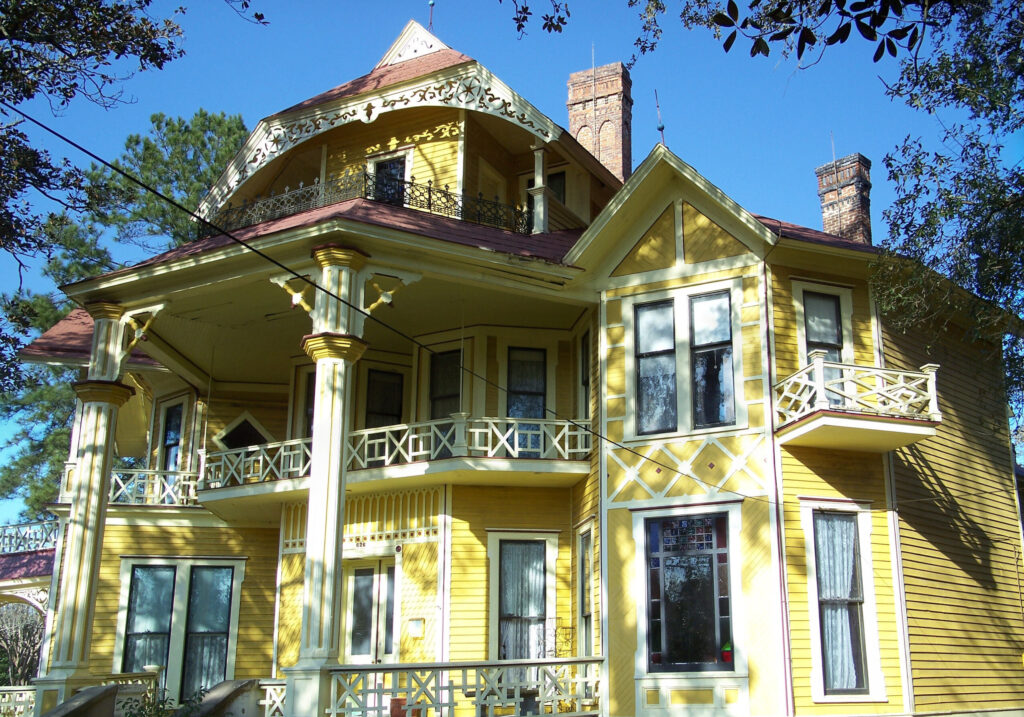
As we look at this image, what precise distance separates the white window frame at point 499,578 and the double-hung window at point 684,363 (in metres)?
2.84

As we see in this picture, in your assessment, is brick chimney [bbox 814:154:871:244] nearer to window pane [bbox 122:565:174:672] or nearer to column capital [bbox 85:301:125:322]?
column capital [bbox 85:301:125:322]

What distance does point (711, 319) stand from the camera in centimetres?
1562

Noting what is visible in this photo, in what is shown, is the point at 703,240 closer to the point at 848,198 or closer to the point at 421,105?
the point at 421,105

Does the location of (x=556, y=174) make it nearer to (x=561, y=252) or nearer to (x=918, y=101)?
(x=561, y=252)

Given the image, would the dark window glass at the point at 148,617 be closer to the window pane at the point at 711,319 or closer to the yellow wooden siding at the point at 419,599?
the yellow wooden siding at the point at 419,599

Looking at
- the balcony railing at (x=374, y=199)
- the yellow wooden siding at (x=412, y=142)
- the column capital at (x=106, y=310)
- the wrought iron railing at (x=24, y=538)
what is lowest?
the wrought iron railing at (x=24, y=538)

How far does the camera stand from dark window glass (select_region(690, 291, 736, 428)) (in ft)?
49.8

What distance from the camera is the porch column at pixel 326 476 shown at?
508 inches

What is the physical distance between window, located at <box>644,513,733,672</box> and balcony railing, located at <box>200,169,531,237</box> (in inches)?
264

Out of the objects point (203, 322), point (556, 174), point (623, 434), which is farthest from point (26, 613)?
point (623, 434)

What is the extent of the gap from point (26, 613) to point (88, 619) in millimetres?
37281

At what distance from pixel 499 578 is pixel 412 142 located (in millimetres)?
8663

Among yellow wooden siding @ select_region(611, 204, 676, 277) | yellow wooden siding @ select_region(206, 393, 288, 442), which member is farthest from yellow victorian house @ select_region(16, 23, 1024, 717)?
yellow wooden siding @ select_region(206, 393, 288, 442)

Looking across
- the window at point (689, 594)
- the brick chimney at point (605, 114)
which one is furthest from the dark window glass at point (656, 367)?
the brick chimney at point (605, 114)
